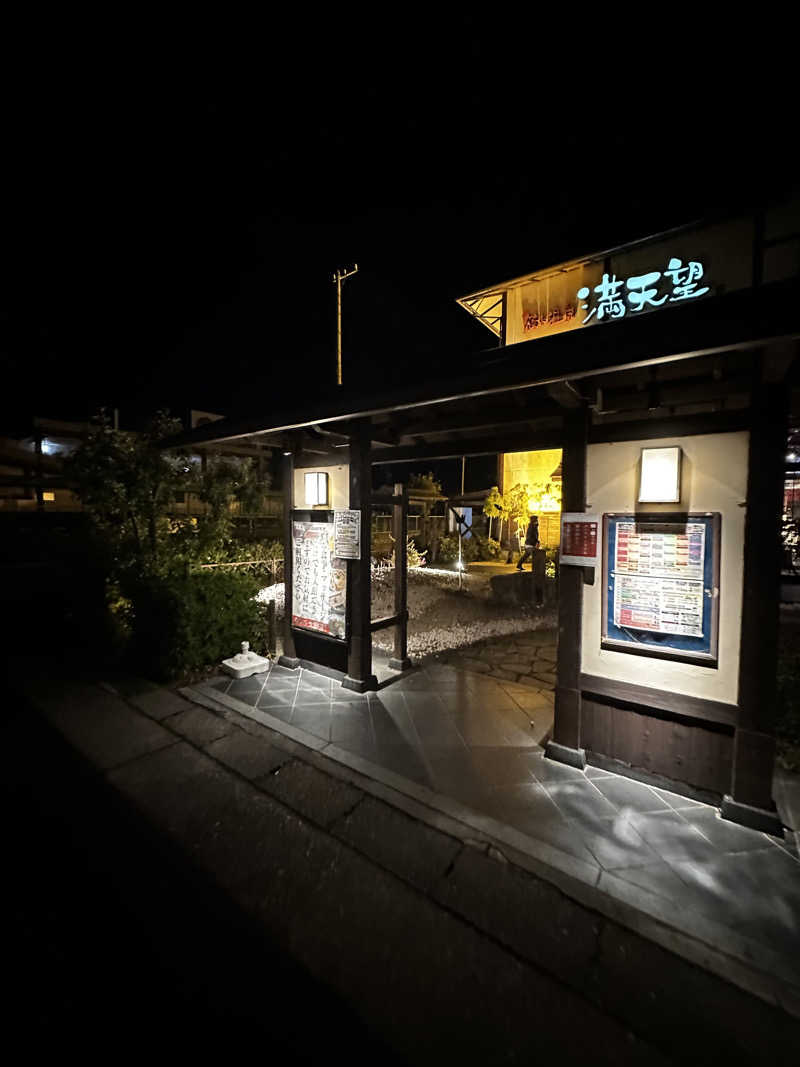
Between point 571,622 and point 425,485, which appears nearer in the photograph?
point 571,622

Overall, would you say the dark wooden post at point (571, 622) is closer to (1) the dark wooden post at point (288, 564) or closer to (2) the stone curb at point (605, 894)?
(2) the stone curb at point (605, 894)

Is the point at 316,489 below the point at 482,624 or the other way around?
the other way around

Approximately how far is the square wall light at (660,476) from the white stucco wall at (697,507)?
0.35 feet

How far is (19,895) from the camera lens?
3248mm

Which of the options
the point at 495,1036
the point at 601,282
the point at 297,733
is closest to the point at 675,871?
the point at 495,1036

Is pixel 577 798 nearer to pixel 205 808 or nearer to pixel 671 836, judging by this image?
pixel 671 836

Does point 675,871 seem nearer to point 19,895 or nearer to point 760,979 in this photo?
point 760,979

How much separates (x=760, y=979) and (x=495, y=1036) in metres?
1.69

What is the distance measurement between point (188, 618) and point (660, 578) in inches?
268

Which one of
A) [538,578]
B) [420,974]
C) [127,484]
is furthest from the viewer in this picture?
[538,578]

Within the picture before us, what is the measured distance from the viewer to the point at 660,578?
4426 millimetres

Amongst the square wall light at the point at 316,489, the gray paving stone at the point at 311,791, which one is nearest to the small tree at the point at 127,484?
the square wall light at the point at 316,489

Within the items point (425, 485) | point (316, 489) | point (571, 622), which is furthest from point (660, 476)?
point (425, 485)

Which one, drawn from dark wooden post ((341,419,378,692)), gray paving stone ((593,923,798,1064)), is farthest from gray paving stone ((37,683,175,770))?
gray paving stone ((593,923,798,1064))
